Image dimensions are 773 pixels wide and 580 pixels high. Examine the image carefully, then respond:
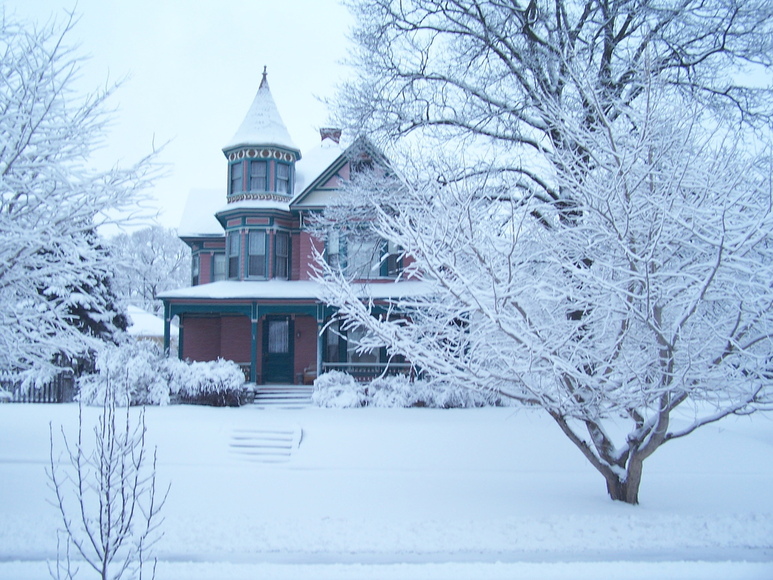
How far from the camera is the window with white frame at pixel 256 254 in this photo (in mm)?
20672

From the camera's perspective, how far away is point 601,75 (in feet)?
43.4

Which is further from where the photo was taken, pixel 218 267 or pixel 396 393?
pixel 218 267

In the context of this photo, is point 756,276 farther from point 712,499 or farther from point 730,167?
point 712,499

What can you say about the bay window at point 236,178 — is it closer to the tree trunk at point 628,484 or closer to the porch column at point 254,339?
the porch column at point 254,339

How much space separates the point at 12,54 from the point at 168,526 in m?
6.91

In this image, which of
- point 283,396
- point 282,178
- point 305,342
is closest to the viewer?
point 283,396

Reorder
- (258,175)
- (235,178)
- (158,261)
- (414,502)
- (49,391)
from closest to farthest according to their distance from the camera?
(414,502)
(49,391)
(258,175)
(235,178)
(158,261)

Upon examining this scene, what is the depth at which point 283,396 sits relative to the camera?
1805 cm

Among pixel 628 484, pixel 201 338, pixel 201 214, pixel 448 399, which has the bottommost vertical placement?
pixel 628 484

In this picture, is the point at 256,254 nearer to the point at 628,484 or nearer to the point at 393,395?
the point at 393,395

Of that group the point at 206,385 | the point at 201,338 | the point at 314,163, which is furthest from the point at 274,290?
the point at 314,163

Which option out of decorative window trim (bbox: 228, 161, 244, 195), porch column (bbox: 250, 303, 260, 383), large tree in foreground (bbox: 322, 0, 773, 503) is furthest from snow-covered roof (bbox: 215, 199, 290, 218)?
large tree in foreground (bbox: 322, 0, 773, 503)

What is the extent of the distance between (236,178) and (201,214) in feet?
12.8

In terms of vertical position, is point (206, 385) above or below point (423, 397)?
above
